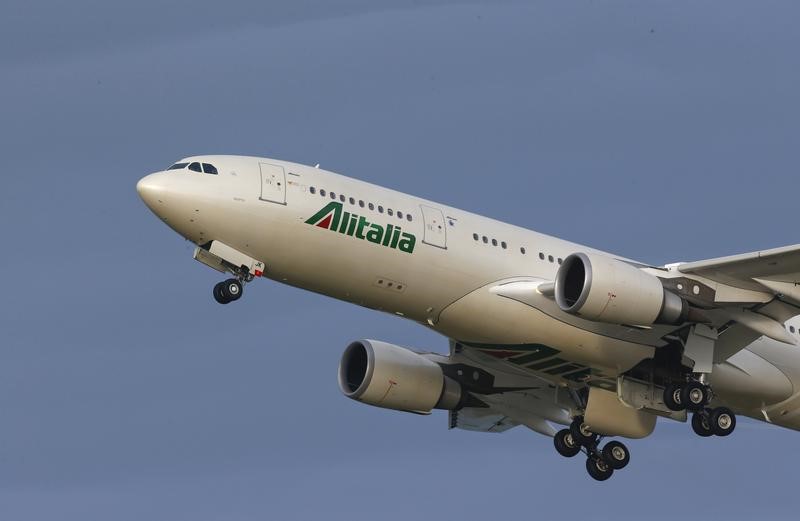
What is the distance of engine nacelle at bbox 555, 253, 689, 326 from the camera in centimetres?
4897

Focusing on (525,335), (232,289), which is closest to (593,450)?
(525,335)

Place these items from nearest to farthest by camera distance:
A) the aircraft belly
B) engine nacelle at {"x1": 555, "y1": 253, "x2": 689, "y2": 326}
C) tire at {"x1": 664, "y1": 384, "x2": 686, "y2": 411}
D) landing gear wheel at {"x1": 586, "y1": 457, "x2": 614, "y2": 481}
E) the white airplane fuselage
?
engine nacelle at {"x1": 555, "y1": 253, "x2": 689, "y2": 326}, the white airplane fuselage, the aircraft belly, tire at {"x1": 664, "y1": 384, "x2": 686, "y2": 411}, landing gear wheel at {"x1": 586, "y1": 457, "x2": 614, "y2": 481}

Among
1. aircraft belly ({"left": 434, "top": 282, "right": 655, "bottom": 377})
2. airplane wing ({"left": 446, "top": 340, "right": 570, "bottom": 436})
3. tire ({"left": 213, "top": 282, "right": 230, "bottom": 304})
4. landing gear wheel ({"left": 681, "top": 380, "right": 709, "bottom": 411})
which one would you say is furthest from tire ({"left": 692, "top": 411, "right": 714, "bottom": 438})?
tire ({"left": 213, "top": 282, "right": 230, "bottom": 304})

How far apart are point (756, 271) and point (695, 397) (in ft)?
12.7

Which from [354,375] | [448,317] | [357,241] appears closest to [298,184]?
[357,241]

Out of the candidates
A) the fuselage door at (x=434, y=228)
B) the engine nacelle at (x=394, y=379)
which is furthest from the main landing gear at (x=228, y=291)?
the engine nacelle at (x=394, y=379)

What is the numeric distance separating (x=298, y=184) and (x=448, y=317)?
5.21 meters

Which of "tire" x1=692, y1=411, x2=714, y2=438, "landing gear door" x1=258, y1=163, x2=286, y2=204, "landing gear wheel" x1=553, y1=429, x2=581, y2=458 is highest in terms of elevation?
"landing gear door" x1=258, y1=163, x2=286, y2=204

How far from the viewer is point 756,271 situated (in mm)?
50438

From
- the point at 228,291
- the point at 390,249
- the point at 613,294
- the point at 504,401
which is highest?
the point at 390,249

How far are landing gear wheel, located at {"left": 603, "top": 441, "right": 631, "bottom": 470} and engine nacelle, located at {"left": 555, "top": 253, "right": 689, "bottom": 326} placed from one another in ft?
23.5

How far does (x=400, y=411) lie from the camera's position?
186 ft

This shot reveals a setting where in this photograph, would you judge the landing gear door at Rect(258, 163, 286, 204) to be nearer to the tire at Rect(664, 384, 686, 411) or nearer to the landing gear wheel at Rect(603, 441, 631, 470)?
the tire at Rect(664, 384, 686, 411)

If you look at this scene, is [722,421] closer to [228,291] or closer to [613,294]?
[613,294]
